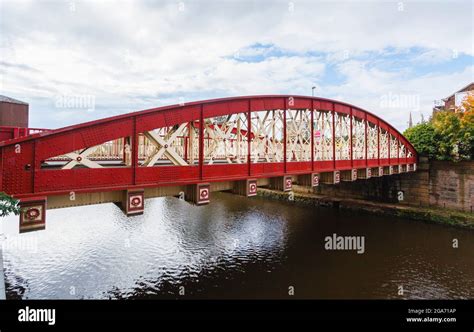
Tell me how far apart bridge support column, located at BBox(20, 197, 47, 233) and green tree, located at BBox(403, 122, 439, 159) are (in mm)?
29022

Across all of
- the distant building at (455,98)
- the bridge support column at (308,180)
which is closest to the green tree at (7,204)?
the bridge support column at (308,180)

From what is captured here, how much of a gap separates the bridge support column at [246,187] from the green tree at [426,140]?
22503 mm

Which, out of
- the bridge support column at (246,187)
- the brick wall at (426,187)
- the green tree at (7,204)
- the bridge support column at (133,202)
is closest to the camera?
the green tree at (7,204)

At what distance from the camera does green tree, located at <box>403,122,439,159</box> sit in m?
24.8

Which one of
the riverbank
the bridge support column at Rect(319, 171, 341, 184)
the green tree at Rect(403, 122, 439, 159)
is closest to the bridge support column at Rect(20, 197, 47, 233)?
the bridge support column at Rect(319, 171, 341, 184)

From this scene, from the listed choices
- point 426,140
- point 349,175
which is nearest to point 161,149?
point 349,175

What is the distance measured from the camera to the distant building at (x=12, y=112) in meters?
18.1

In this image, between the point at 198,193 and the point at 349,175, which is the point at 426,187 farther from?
the point at 198,193

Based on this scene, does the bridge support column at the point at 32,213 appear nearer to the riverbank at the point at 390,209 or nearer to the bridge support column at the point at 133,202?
the bridge support column at the point at 133,202

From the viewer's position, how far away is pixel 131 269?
12.7 m

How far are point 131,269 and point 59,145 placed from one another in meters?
8.48

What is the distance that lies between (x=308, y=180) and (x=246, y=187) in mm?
4818
